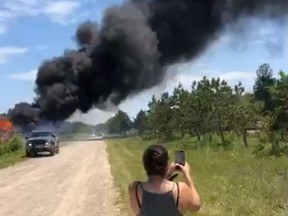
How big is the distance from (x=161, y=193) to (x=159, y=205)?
96 millimetres

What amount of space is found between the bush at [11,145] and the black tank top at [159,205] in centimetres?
4302

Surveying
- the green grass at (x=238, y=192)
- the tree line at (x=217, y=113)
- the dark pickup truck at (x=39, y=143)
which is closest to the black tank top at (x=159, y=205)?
the green grass at (x=238, y=192)

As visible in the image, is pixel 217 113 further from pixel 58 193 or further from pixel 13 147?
pixel 58 193

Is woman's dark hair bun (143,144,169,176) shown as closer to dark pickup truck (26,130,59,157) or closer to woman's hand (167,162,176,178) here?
woman's hand (167,162,176,178)

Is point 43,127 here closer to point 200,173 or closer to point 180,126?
point 180,126

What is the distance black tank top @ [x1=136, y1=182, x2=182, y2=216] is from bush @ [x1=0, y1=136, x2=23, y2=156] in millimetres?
43024

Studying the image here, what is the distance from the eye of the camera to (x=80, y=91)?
176 ft

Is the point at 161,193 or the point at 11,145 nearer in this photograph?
the point at 161,193

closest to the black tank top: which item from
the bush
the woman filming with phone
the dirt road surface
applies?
the woman filming with phone

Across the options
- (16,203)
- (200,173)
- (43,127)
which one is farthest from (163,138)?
(16,203)

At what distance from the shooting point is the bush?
47.5m

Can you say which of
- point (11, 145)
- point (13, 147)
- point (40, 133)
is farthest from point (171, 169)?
point (13, 147)

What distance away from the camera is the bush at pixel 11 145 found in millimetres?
47531

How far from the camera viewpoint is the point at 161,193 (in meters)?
4.79
